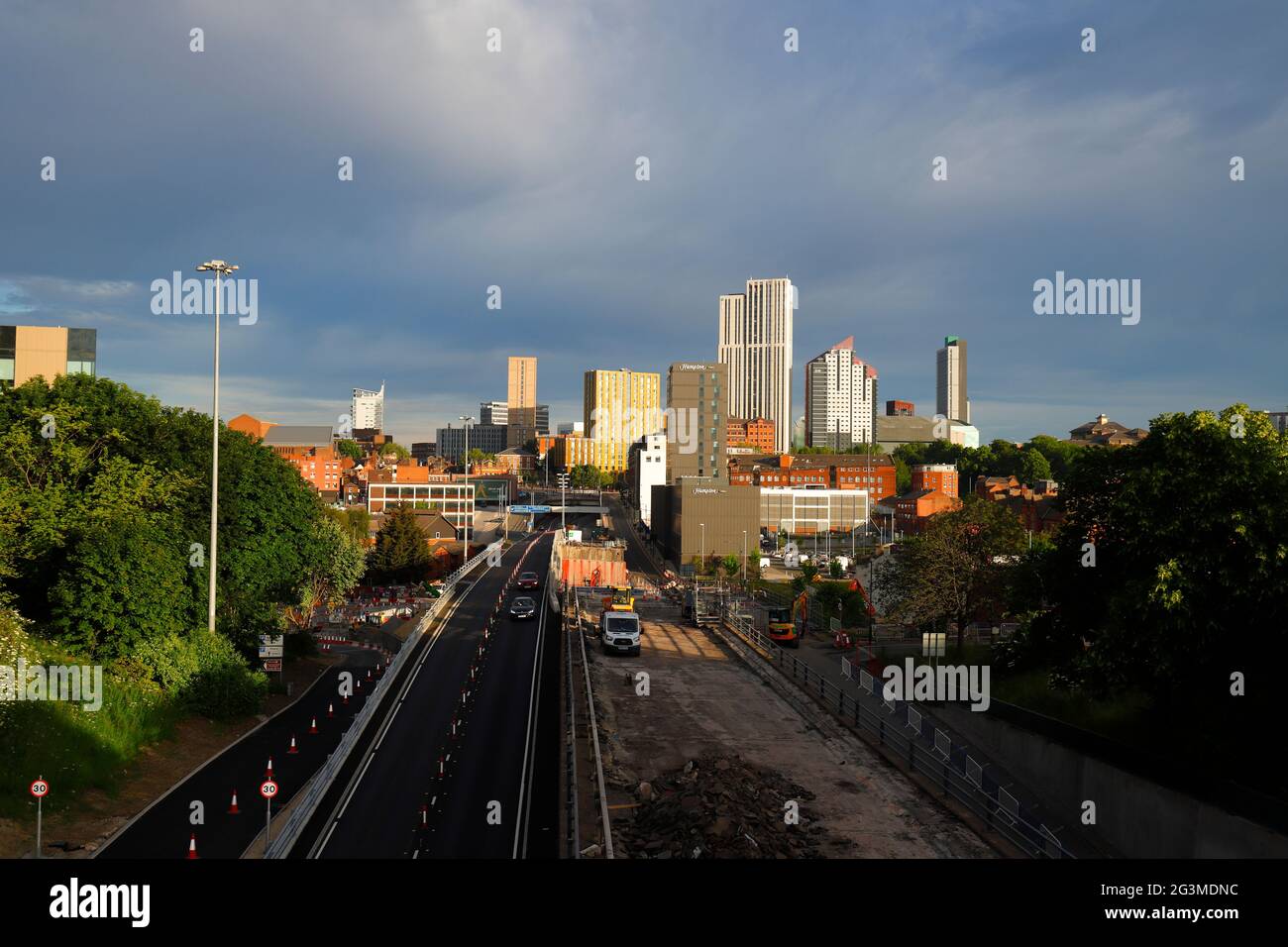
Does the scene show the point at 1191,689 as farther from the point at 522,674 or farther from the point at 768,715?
the point at 522,674

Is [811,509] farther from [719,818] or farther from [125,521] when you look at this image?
[719,818]

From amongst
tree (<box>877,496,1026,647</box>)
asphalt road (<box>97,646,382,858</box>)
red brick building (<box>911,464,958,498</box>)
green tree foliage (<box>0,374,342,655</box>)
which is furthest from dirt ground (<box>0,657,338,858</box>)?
red brick building (<box>911,464,958,498</box>)

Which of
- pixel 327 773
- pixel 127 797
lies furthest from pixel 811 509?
pixel 127 797

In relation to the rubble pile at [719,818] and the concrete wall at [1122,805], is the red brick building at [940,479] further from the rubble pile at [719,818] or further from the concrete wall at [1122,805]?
the rubble pile at [719,818]

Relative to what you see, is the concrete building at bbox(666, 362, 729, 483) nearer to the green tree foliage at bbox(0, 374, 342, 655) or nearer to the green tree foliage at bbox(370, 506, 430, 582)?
the green tree foliage at bbox(370, 506, 430, 582)

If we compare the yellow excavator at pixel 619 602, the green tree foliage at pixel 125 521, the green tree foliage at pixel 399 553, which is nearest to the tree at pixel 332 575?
the green tree foliage at pixel 125 521
